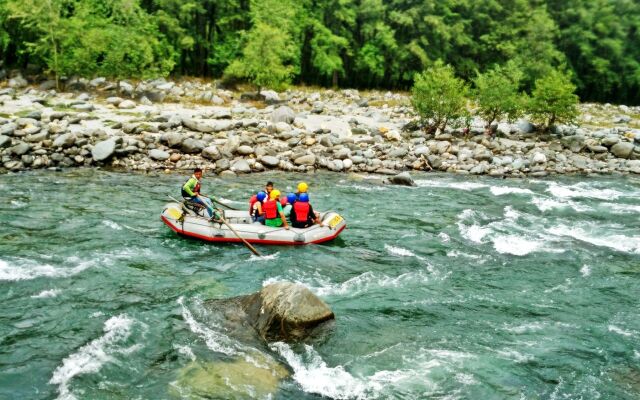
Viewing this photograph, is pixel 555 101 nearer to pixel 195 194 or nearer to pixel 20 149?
pixel 195 194

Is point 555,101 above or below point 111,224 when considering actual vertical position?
above

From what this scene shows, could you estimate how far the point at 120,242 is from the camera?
12.5m

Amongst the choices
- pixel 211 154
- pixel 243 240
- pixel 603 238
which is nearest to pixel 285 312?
pixel 243 240

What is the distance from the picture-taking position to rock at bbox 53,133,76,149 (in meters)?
20.0

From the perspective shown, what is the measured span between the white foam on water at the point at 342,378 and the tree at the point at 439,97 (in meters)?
19.0

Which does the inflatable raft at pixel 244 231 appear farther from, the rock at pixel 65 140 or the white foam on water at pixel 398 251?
the rock at pixel 65 140

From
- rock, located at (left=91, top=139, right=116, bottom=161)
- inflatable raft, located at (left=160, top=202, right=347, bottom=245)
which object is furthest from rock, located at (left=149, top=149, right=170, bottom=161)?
inflatable raft, located at (left=160, top=202, right=347, bottom=245)

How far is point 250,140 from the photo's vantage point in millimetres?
22469

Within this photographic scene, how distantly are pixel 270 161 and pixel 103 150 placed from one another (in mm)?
5979

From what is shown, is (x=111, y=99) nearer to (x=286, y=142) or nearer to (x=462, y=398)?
(x=286, y=142)

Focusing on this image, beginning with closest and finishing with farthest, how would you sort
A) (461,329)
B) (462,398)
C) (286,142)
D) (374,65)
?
(462,398), (461,329), (286,142), (374,65)

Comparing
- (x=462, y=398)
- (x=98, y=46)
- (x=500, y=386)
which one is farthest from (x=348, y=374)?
(x=98, y=46)

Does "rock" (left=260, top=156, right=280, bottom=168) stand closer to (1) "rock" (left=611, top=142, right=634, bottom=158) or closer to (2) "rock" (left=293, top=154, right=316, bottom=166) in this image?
(2) "rock" (left=293, top=154, right=316, bottom=166)

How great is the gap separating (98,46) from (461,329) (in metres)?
27.9
